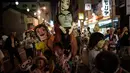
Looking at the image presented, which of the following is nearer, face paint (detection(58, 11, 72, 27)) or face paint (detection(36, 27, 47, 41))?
face paint (detection(58, 11, 72, 27))

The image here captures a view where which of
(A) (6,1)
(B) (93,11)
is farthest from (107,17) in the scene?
(A) (6,1)

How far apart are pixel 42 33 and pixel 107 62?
340 centimetres

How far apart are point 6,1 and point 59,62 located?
193 feet

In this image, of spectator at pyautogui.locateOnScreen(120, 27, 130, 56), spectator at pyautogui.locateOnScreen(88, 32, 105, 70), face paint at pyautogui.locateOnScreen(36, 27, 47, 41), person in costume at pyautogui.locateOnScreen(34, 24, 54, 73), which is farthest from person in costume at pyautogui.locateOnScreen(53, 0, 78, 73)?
spectator at pyautogui.locateOnScreen(120, 27, 130, 56)

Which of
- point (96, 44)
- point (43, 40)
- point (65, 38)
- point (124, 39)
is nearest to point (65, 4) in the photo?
point (65, 38)

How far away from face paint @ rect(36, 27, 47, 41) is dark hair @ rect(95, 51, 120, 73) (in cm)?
324

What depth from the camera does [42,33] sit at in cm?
677

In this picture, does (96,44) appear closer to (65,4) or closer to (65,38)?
(65,38)

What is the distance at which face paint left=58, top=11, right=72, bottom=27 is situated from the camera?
633 centimetres

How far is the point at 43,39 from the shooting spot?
6797 mm

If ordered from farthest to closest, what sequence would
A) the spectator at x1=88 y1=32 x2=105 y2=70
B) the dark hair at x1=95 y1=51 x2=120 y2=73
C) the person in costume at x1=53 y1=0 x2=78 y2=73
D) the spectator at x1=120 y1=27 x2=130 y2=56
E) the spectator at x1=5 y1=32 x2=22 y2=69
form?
the spectator at x1=5 y1=32 x2=22 y2=69 → the spectator at x1=120 y1=27 x2=130 y2=56 → the spectator at x1=88 y1=32 x2=105 y2=70 → the person in costume at x1=53 y1=0 x2=78 y2=73 → the dark hair at x1=95 y1=51 x2=120 y2=73

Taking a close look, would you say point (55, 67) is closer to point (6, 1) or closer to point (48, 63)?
point (48, 63)

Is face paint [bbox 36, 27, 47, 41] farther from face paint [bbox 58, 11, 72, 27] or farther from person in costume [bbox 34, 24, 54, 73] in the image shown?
face paint [bbox 58, 11, 72, 27]

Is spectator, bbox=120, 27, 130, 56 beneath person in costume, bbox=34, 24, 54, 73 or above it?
beneath
